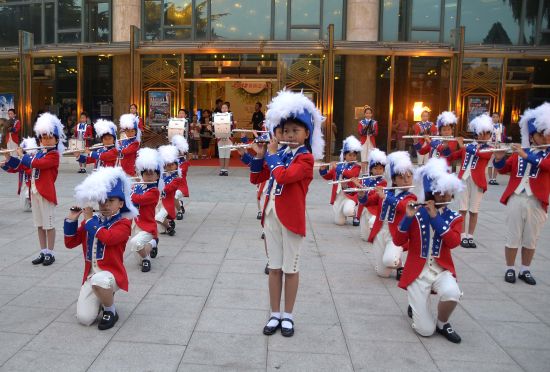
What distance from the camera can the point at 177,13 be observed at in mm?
19469

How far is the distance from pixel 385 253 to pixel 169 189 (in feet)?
11.4

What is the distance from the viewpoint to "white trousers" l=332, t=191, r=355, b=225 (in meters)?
9.12

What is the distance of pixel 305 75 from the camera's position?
17.5m

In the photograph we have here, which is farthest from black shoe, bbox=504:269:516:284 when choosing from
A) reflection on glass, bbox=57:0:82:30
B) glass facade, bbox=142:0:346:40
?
reflection on glass, bbox=57:0:82:30

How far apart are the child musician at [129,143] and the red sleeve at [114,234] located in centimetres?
511

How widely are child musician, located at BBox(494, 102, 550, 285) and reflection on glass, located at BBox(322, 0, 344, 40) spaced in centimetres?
1331

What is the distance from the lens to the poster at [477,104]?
17.9m

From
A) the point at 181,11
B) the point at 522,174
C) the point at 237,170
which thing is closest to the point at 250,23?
the point at 181,11

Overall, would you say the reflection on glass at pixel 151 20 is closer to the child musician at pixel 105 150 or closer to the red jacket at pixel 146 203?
the child musician at pixel 105 150

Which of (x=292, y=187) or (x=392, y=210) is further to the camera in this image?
(x=392, y=210)

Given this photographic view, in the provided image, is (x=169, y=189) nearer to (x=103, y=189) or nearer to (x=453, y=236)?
(x=103, y=189)

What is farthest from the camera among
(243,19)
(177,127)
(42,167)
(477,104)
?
(243,19)

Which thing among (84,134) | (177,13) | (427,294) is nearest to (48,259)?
(427,294)

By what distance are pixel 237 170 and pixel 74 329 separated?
40.4 feet
